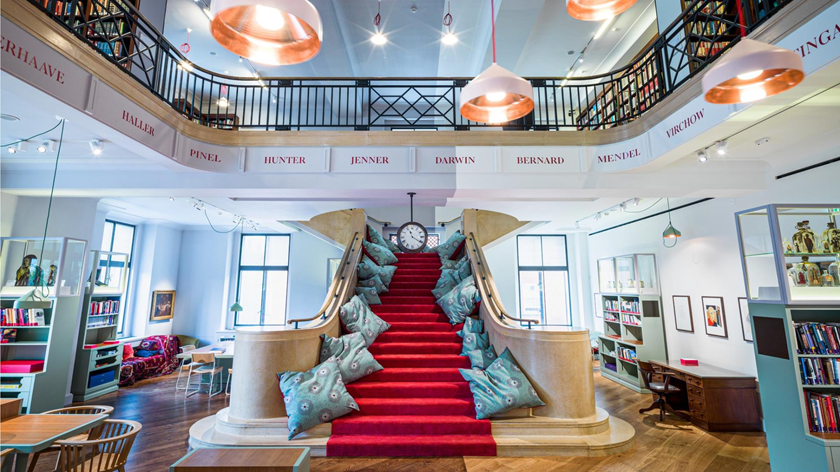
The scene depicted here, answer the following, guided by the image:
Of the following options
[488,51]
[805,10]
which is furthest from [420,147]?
[805,10]

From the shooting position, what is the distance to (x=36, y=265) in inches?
233

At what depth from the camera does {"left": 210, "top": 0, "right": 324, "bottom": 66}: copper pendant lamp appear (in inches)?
73.2

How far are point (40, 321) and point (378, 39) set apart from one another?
7.66m

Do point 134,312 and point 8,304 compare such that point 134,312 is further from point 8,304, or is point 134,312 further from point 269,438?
point 269,438

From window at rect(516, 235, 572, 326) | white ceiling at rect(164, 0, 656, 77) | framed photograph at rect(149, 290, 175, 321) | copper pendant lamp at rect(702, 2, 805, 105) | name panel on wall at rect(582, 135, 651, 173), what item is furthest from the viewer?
window at rect(516, 235, 572, 326)

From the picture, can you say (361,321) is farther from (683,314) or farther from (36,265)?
(683,314)

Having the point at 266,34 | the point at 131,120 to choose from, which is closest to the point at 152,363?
the point at 131,120

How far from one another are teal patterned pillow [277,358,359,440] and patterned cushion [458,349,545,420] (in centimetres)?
149

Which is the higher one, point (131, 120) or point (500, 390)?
point (131, 120)

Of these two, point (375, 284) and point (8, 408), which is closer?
point (8, 408)

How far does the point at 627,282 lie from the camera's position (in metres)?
8.33

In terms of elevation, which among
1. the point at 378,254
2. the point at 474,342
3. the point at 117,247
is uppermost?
the point at 117,247

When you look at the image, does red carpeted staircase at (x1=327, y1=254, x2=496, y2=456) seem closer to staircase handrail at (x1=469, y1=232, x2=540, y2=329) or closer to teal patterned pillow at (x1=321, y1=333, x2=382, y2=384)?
teal patterned pillow at (x1=321, y1=333, x2=382, y2=384)

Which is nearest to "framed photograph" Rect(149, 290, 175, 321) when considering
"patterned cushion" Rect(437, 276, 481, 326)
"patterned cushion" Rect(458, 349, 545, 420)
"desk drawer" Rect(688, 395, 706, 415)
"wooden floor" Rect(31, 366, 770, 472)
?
"wooden floor" Rect(31, 366, 770, 472)
